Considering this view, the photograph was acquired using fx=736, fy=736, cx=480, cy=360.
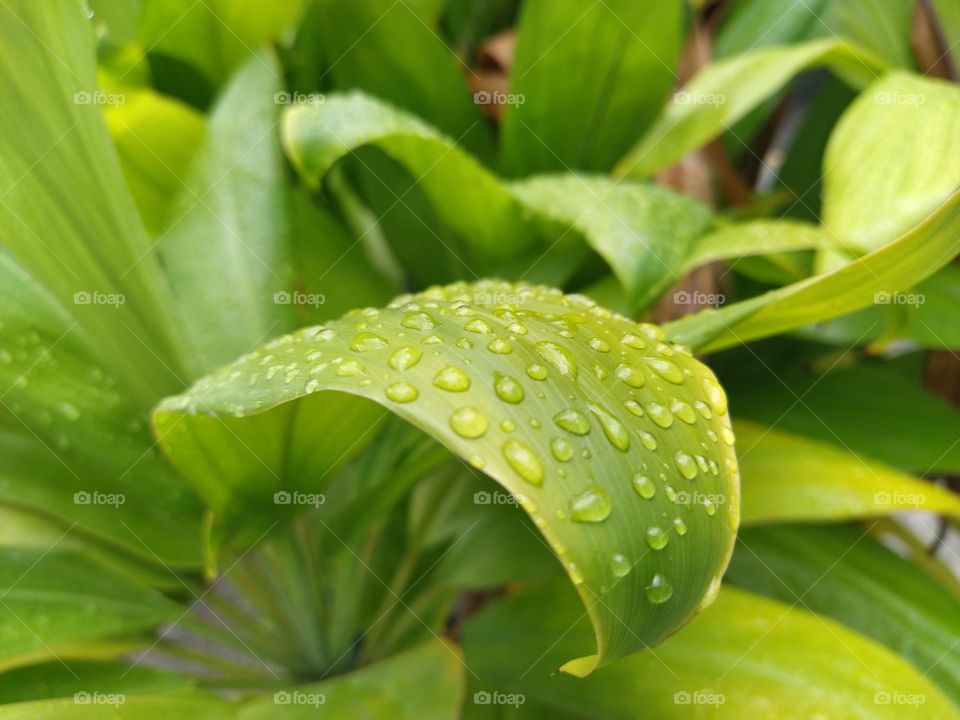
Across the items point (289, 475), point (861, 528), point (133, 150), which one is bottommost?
point (861, 528)

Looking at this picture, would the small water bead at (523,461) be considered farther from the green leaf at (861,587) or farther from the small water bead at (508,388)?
the green leaf at (861,587)

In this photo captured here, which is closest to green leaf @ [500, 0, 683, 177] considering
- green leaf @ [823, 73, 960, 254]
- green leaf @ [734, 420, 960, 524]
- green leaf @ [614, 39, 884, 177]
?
green leaf @ [614, 39, 884, 177]

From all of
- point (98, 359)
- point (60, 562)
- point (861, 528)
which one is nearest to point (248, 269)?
point (98, 359)

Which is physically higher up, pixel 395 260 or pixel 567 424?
pixel 567 424

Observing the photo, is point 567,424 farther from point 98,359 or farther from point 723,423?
point 98,359

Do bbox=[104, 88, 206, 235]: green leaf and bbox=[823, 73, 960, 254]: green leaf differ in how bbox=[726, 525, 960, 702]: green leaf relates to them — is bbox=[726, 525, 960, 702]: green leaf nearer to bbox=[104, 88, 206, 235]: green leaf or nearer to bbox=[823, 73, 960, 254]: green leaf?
bbox=[823, 73, 960, 254]: green leaf

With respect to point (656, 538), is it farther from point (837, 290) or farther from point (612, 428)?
point (837, 290)
